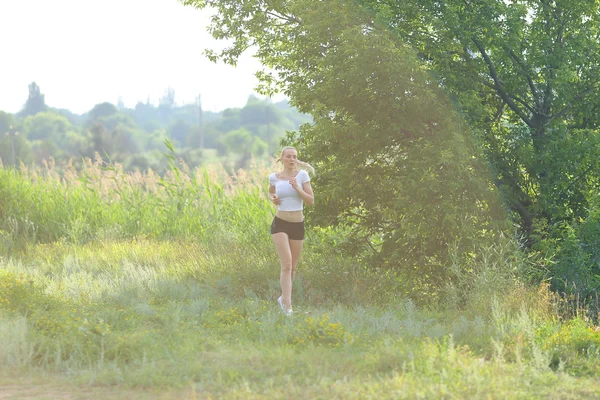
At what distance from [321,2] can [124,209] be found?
26.7 feet

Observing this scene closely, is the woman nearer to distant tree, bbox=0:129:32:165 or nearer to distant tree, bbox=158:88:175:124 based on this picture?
distant tree, bbox=0:129:32:165

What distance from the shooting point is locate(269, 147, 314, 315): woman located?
31.8ft

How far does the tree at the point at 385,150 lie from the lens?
11633mm

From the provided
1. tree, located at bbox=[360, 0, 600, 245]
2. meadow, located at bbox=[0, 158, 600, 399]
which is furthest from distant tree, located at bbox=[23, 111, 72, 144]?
tree, located at bbox=[360, 0, 600, 245]

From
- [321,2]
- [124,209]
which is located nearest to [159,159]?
[124,209]

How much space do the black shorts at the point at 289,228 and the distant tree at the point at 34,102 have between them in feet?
444

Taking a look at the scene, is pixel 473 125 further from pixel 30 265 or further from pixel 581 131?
pixel 30 265

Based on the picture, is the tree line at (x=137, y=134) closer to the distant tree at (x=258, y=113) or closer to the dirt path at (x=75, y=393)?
the distant tree at (x=258, y=113)

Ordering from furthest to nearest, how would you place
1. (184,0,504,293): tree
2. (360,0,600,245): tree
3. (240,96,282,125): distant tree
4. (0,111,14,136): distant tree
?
1. (240,96,282,125): distant tree
2. (0,111,14,136): distant tree
3. (360,0,600,245): tree
4. (184,0,504,293): tree

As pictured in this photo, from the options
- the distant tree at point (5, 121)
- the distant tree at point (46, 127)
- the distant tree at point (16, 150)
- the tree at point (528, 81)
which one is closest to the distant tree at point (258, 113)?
the distant tree at point (46, 127)

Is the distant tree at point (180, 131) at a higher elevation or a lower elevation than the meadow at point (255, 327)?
higher

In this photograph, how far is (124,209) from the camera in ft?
60.0

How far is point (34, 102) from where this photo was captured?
13788 cm

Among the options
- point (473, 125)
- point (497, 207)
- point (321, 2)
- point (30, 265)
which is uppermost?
point (321, 2)
